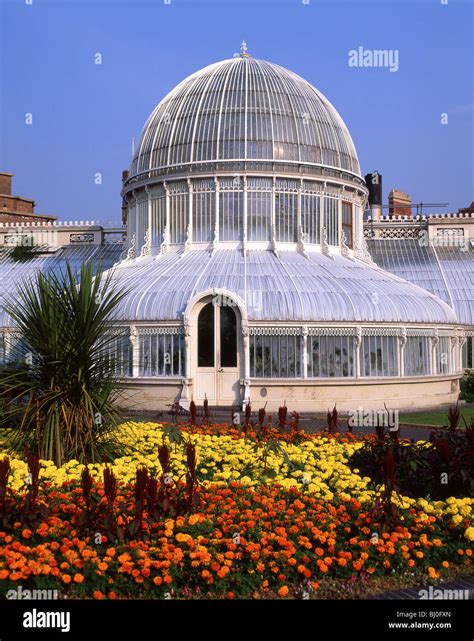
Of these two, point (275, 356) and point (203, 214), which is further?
point (203, 214)

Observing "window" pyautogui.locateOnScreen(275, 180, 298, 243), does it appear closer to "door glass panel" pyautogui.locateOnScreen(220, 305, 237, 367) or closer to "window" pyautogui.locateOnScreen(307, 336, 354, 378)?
"door glass panel" pyautogui.locateOnScreen(220, 305, 237, 367)

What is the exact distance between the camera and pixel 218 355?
2492 centimetres

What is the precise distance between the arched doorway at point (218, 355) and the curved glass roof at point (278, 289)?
2.42 feet

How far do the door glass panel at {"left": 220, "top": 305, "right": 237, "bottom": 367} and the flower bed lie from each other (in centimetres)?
1371

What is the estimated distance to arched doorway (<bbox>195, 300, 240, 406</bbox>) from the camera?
81.3 ft

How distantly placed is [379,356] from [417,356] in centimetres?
217

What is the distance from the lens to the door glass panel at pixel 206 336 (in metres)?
25.0

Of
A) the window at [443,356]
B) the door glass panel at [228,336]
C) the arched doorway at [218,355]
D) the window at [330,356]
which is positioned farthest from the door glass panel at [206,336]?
the window at [443,356]

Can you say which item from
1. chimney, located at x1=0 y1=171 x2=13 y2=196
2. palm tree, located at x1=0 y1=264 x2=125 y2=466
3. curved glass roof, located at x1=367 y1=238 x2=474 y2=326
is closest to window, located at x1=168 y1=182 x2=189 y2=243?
curved glass roof, located at x1=367 y1=238 x2=474 y2=326

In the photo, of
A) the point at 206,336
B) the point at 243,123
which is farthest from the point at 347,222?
the point at 206,336

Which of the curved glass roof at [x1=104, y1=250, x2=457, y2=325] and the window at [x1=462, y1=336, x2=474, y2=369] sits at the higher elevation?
the curved glass roof at [x1=104, y1=250, x2=457, y2=325]

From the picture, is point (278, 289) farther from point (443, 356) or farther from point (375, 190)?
point (375, 190)
